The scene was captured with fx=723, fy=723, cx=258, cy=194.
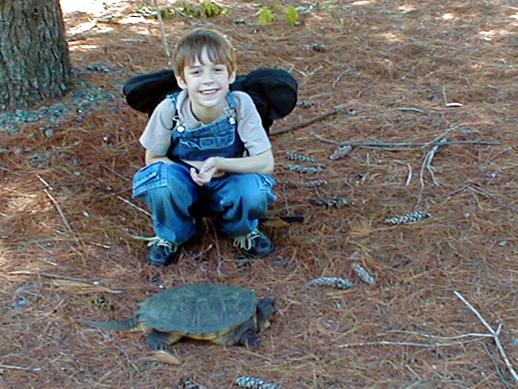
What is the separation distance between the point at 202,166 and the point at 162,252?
1.36ft

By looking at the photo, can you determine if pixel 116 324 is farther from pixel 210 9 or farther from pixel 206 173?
pixel 210 9

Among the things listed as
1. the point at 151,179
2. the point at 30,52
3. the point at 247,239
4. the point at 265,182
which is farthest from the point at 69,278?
the point at 30,52

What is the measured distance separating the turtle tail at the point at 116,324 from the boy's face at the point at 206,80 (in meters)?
0.92

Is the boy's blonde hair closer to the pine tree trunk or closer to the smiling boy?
the smiling boy

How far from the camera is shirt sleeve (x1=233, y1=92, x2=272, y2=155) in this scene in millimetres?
3094

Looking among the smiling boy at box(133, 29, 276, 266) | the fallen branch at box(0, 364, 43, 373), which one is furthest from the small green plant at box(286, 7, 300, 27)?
the fallen branch at box(0, 364, 43, 373)

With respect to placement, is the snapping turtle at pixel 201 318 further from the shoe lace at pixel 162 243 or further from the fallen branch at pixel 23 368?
the shoe lace at pixel 162 243

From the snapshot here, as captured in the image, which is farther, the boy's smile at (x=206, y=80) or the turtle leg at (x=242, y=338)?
the boy's smile at (x=206, y=80)

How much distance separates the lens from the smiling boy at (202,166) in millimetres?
3061

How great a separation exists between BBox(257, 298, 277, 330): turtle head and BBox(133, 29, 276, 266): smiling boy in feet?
1.44

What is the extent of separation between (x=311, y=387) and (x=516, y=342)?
781 mm

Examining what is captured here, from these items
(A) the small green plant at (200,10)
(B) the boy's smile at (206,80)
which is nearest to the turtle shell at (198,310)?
(B) the boy's smile at (206,80)

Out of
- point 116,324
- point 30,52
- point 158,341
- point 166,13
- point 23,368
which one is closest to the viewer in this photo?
point 23,368

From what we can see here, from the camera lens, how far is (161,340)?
262cm
